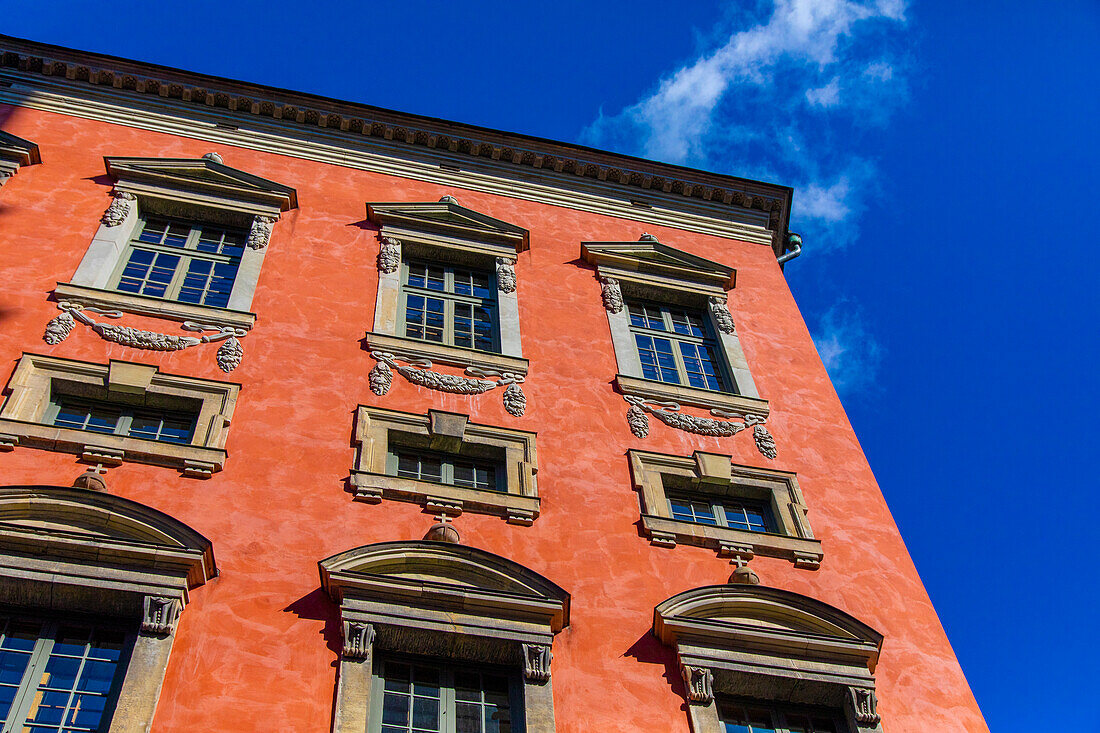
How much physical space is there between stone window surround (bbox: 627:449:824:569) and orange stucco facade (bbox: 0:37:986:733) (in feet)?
0.59

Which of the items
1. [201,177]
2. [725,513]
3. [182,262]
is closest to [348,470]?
[725,513]

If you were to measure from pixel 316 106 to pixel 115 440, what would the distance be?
374 inches

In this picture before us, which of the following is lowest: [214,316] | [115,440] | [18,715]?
[18,715]

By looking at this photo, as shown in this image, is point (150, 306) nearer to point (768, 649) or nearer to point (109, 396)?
point (109, 396)

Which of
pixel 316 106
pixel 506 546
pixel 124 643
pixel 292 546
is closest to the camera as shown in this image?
pixel 124 643

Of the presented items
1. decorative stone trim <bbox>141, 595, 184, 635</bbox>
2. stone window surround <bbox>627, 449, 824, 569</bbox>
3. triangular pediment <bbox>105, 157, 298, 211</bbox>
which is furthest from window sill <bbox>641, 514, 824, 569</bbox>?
triangular pediment <bbox>105, 157, 298, 211</bbox>

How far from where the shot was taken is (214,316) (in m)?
14.5

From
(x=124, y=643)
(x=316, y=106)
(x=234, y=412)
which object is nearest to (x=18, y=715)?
(x=124, y=643)

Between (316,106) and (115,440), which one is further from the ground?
(316,106)

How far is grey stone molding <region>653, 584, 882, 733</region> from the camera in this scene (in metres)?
11.4

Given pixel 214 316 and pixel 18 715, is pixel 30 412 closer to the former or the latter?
pixel 214 316

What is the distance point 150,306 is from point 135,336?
74 cm

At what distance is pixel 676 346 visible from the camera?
17.0 meters

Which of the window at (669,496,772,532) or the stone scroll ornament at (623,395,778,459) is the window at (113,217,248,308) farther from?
the window at (669,496,772,532)
